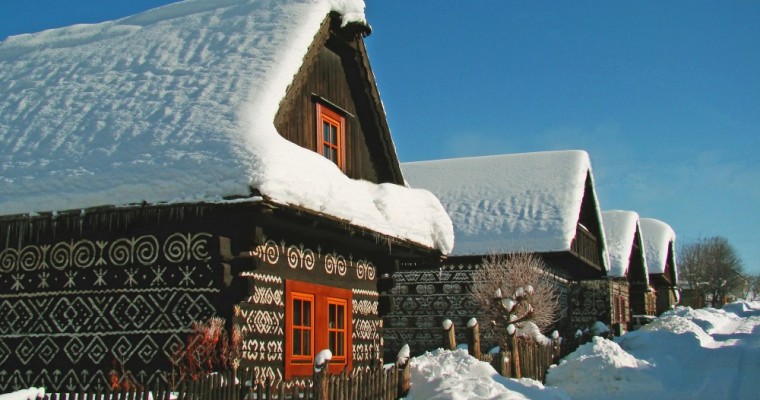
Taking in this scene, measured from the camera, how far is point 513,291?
2206cm

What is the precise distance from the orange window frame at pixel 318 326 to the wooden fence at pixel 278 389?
1.75 feet

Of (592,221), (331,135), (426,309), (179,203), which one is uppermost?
(592,221)

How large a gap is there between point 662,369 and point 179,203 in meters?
12.8

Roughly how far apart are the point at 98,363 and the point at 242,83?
12.6 ft

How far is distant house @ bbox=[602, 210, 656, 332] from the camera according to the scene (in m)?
33.6

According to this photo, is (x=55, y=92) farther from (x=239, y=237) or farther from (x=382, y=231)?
(x=382, y=231)

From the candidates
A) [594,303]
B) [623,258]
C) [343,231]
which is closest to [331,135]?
[343,231]

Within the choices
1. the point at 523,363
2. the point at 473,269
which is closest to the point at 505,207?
the point at 473,269

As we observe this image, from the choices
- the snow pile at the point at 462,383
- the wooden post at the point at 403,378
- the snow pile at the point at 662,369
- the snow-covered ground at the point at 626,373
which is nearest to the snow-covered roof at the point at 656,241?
the snow-covered ground at the point at 626,373

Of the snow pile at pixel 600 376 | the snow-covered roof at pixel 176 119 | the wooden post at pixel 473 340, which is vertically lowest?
the snow pile at pixel 600 376

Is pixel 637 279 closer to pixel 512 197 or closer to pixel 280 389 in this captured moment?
pixel 512 197

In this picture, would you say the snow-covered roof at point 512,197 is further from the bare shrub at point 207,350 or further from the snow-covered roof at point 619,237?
the bare shrub at point 207,350

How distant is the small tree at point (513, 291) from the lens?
20.5m

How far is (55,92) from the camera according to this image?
A: 39.3 ft
